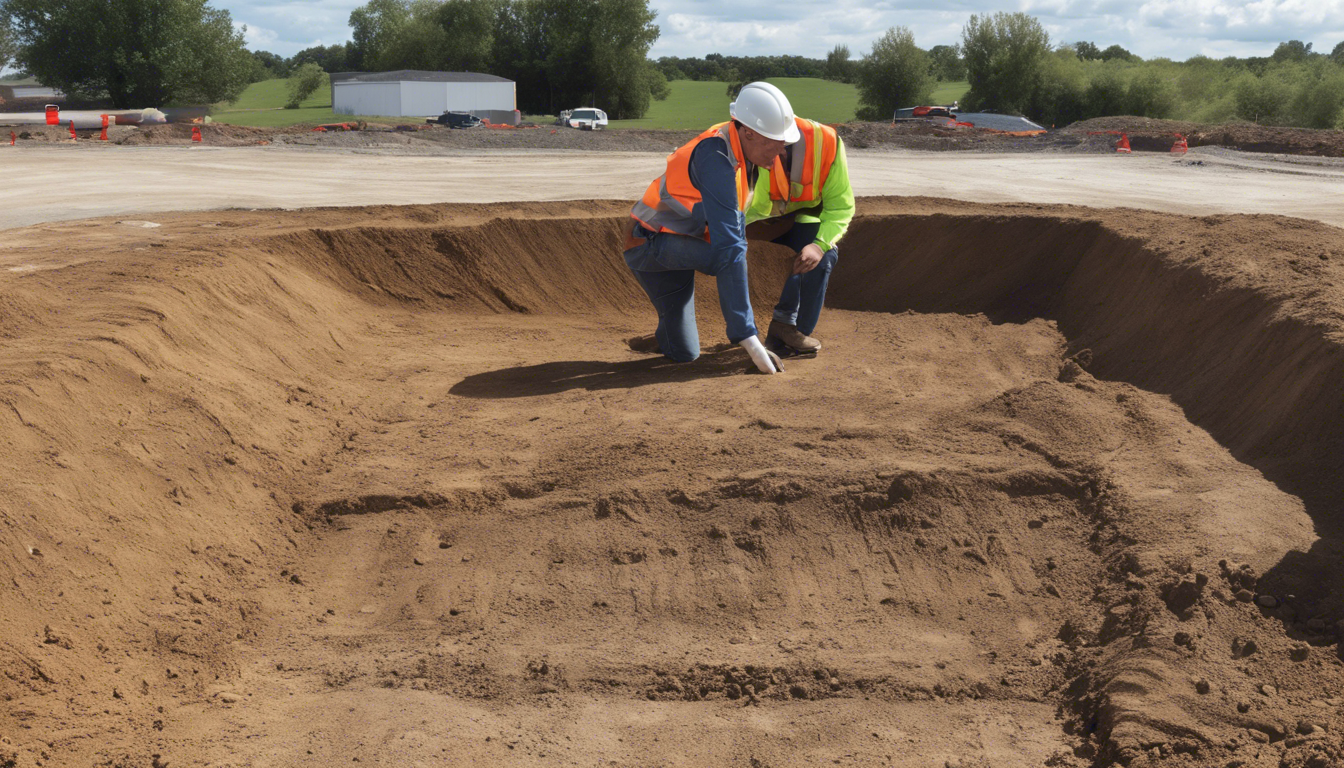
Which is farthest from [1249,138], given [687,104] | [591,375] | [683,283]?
[687,104]

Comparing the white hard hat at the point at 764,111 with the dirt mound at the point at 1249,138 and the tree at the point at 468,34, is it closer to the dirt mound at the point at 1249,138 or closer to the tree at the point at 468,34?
the dirt mound at the point at 1249,138

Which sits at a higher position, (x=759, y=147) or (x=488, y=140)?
(x=488, y=140)

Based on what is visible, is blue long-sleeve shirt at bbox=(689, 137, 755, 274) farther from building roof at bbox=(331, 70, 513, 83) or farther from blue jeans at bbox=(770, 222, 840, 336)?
building roof at bbox=(331, 70, 513, 83)

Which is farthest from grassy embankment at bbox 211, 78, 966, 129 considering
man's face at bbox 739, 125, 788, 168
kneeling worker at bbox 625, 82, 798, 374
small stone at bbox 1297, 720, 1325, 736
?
small stone at bbox 1297, 720, 1325, 736

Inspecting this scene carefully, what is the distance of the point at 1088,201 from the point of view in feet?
40.2

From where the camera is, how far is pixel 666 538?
14.3ft

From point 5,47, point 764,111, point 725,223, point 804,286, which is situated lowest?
point 804,286

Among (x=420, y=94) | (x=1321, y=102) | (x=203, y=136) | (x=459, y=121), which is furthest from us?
(x=420, y=94)

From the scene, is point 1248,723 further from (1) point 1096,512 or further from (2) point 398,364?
(2) point 398,364

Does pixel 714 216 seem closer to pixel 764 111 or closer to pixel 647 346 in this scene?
pixel 764 111

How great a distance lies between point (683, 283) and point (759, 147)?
1162mm

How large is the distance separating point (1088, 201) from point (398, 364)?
30.8 ft

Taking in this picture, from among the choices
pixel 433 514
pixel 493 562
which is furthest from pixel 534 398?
pixel 493 562

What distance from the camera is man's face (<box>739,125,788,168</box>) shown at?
222 inches
